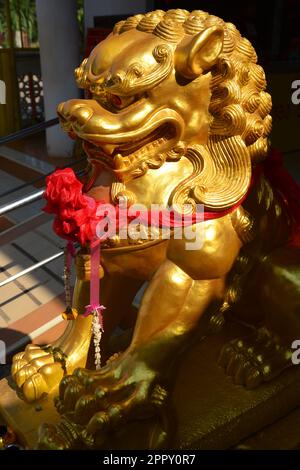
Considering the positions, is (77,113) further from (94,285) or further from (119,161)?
(94,285)

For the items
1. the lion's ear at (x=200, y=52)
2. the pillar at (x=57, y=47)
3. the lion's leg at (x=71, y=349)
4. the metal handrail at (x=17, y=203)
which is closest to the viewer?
the lion's ear at (x=200, y=52)

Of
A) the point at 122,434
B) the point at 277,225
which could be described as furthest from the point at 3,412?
the point at 277,225

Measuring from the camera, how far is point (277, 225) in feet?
4.16

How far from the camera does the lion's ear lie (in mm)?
1002

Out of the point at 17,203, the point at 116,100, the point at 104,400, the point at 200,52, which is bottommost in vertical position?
the point at 104,400

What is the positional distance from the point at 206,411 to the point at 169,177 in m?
0.61

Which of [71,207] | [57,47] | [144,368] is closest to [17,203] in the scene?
[71,207]

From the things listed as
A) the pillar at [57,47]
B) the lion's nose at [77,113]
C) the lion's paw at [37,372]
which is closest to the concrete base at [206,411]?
the lion's paw at [37,372]

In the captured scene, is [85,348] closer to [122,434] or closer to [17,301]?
[122,434]

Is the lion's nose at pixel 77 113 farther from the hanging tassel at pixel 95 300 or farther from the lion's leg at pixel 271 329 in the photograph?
the lion's leg at pixel 271 329

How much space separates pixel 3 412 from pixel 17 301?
983mm

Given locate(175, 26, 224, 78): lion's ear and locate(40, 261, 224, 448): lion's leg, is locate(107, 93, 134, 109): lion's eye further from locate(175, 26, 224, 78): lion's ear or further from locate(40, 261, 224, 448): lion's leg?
locate(40, 261, 224, 448): lion's leg

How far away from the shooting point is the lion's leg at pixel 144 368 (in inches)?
43.2

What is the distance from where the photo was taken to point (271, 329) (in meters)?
1.30
